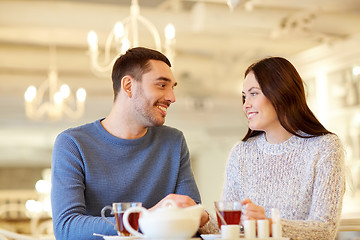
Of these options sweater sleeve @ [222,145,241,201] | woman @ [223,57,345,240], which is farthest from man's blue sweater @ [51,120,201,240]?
woman @ [223,57,345,240]

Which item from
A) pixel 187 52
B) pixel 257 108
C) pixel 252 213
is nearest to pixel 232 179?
pixel 257 108

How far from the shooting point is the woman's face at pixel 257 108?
2.27 meters

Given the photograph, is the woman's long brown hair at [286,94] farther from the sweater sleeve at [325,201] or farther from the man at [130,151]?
the man at [130,151]

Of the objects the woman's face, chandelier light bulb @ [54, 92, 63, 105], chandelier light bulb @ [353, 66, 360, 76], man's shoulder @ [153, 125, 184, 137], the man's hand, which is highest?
chandelier light bulb @ [353, 66, 360, 76]

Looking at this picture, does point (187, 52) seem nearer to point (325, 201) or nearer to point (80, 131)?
point (80, 131)

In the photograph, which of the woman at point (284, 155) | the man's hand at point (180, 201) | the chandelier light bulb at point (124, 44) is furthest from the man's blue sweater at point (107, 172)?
the chandelier light bulb at point (124, 44)

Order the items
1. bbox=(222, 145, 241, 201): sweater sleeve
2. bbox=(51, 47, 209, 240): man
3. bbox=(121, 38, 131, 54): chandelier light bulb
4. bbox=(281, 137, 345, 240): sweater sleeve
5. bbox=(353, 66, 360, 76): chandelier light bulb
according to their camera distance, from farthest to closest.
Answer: bbox=(353, 66, 360, 76): chandelier light bulb
bbox=(121, 38, 131, 54): chandelier light bulb
bbox=(222, 145, 241, 201): sweater sleeve
bbox=(51, 47, 209, 240): man
bbox=(281, 137, 345, 240): sweater sleeve

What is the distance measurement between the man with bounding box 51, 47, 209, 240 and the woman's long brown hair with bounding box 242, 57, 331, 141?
0.35 meters

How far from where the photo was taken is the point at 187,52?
915 cm

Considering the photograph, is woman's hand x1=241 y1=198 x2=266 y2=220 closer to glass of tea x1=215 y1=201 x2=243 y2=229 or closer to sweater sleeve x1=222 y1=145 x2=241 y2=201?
glass of tea x1=215 y1=201 x2=243 y2=229

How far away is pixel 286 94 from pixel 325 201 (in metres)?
0.44

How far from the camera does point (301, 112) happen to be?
90.1 inches

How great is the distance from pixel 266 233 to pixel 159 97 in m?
0.87

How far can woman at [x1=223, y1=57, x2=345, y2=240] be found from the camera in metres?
2.09
